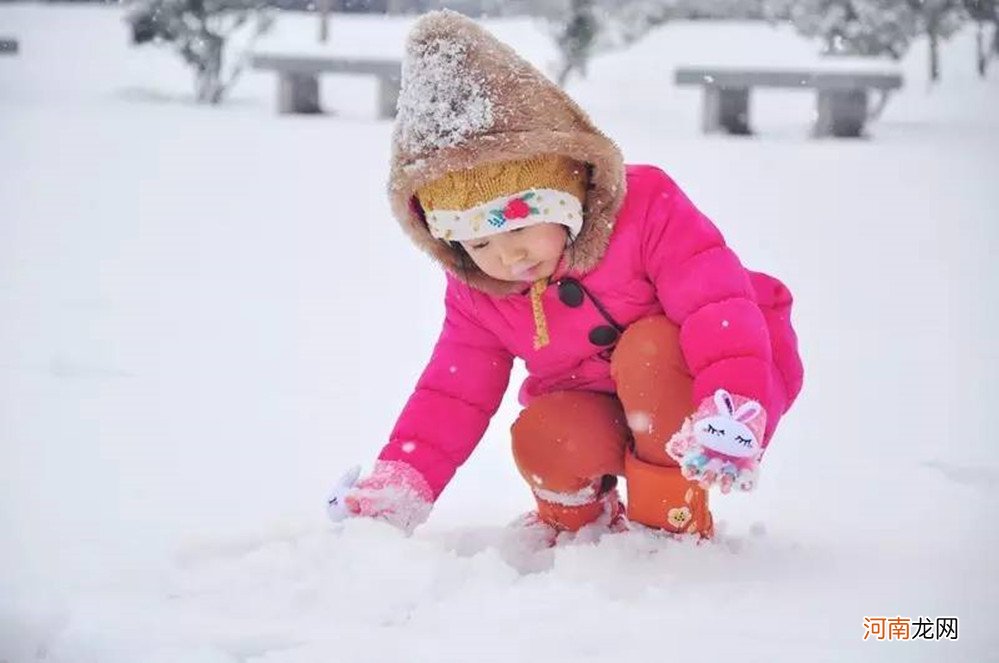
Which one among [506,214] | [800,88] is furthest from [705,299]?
[800,88]

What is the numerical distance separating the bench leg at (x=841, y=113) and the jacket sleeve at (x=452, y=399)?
17.2 feet

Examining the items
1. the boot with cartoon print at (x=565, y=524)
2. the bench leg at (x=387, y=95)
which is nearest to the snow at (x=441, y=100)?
the boot with cartoon print at (x=565, y=524)

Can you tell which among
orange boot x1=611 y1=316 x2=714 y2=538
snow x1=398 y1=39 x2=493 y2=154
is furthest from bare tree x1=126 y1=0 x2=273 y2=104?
orange boot x1=611 y1=316 x2=714 y2=538

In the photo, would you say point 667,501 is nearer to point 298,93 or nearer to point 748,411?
point 748,411

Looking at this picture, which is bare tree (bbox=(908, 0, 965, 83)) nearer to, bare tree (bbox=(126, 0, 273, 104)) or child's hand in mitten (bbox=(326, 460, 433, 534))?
bare tree (bbox=(126, 0, 273, 104))

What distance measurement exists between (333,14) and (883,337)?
12.1m

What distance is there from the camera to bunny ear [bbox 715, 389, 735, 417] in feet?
4.17

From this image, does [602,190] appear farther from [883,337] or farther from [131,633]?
[883,337]

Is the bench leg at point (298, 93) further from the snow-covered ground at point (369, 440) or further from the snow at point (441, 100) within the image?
the snow at point (441, 100)

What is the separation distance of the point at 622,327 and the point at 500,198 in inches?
10.2

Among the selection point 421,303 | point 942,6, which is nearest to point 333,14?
point 942,6

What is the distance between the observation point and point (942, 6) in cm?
784

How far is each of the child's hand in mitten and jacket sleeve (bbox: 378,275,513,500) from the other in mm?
26

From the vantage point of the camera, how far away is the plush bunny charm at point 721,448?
1239 millimetres
